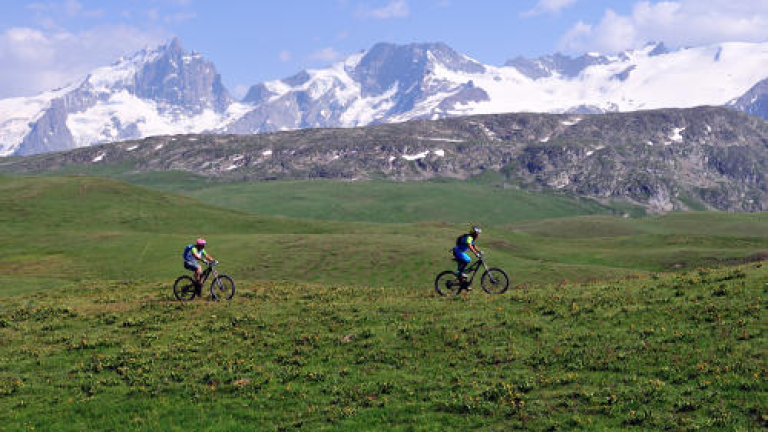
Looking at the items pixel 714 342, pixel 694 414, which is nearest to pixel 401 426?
pixel 694 414

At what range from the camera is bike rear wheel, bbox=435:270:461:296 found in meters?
40.6

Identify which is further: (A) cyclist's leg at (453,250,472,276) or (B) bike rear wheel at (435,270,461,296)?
(B) bike rear wheel at (435,270,461,296)

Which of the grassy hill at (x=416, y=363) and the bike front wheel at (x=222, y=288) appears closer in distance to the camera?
the grassy hill at (x=416, y=363)

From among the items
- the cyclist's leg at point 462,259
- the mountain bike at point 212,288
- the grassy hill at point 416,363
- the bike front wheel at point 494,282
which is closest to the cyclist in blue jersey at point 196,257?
the mountain bike at point 212,288

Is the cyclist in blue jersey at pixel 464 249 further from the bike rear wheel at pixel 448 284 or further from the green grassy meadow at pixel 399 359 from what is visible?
the green grassy meadow at pixel 399 359

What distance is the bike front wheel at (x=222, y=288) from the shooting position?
4306cm

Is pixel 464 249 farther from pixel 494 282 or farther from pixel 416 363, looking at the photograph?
pixel 416 363

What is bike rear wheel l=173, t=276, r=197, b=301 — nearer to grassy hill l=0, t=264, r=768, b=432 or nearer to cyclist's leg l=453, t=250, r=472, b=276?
grassy hill l=0, t=264, r=768, b=432

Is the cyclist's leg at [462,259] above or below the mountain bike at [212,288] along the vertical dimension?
above

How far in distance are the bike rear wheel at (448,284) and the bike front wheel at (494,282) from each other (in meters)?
1.86

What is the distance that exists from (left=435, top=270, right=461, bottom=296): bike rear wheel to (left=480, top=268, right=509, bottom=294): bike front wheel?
1861mm

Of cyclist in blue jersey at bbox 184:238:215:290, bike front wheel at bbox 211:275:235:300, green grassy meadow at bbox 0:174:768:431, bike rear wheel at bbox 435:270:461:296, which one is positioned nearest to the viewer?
green grassy meadow at bbox 0:174:768:431

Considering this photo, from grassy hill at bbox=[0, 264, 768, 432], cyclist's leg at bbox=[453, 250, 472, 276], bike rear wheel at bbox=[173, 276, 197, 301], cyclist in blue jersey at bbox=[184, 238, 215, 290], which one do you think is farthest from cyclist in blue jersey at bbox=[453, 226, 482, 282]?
bike rear wheel at bbox=[173, 276, 197, 301]

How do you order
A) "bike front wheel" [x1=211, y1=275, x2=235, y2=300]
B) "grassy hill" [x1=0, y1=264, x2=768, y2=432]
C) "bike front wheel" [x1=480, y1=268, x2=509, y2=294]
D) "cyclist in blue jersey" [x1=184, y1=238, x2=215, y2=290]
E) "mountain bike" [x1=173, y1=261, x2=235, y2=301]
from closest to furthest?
1. "grassy hill" [x1=0, y1=264, x2=768, y2=432]
2. "bike front wheel" [x1=480, y1=268, x2=509, y2=294]
3. "cyclist in blue jersey" [x1=184, y1=238, x2=215, y2=290]
4. "mountain bike" [x1=173, y1=261, x2=235, y2=301]
5. "bike front wheel" [x1=211, y1=275, x2=235, y2=300]
